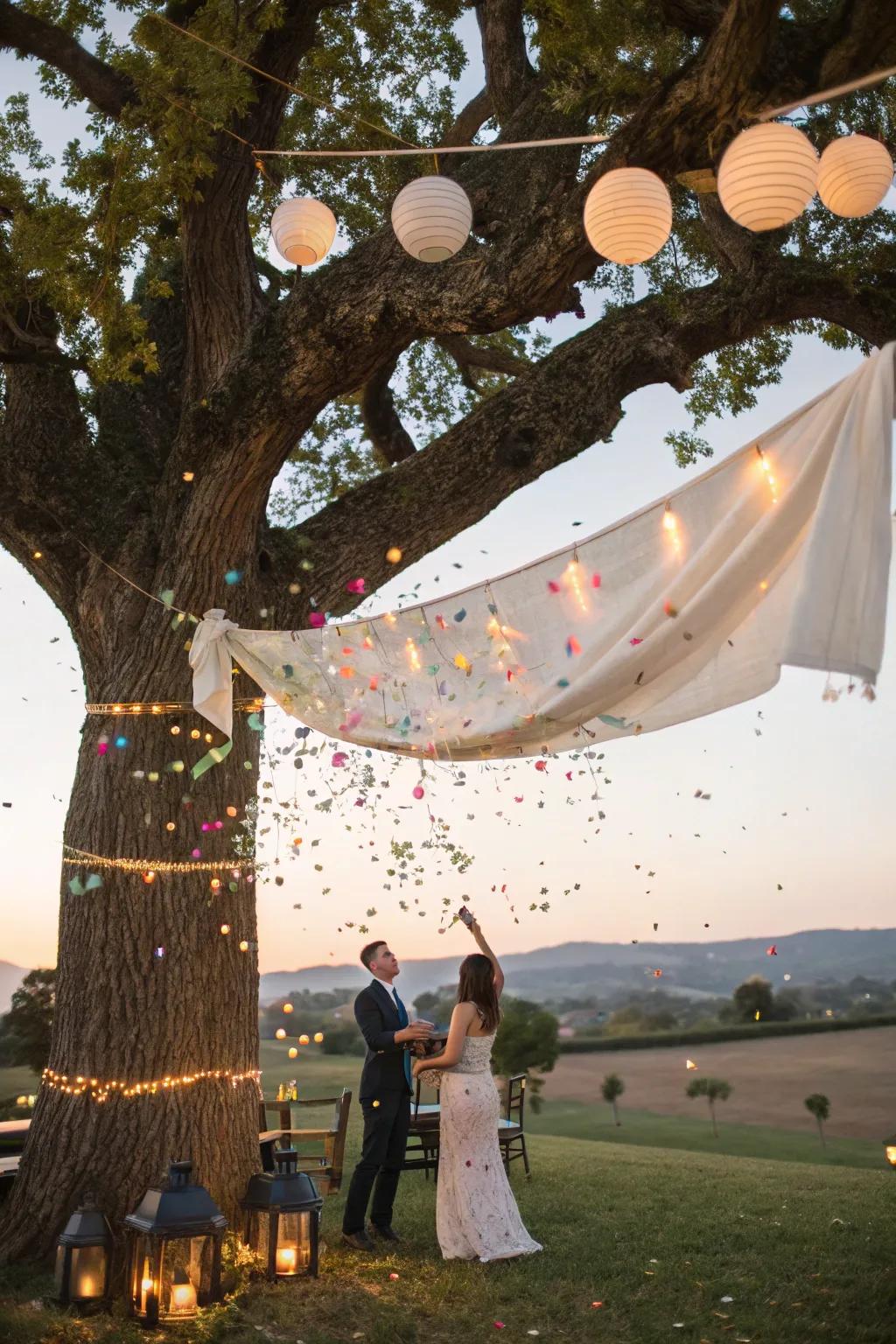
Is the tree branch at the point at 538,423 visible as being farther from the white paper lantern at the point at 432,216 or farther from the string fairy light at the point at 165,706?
the white paper lantern at the point at 432,216

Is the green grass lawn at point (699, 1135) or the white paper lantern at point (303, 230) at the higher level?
the white paper lantern at point (303, 230)

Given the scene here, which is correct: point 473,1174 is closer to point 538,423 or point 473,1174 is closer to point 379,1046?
point 379,1046

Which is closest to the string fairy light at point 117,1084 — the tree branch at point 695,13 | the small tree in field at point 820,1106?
the tree branch at point 695,13

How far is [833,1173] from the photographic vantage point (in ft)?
24.0

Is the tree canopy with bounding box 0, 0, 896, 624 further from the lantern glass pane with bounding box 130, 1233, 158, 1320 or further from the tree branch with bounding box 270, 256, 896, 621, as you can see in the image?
the lantern glass pane with bounding box 130, 1233, 158, 1320

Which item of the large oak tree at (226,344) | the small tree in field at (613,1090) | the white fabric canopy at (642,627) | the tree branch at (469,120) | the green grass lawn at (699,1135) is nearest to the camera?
the white fabric canopy at (642,627)

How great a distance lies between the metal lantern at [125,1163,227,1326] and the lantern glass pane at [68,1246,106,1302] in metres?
0.12

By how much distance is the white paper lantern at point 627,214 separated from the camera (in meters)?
3.86

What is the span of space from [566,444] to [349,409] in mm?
3641

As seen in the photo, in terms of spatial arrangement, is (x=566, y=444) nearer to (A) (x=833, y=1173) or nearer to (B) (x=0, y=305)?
(B) (x=0, y=305)

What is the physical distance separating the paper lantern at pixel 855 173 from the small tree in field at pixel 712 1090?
27.5 feet

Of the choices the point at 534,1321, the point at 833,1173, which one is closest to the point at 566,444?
the point at 534,1321

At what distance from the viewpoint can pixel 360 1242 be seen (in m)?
5.10

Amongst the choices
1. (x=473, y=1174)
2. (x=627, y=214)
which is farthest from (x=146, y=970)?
(x=627, y=214)
